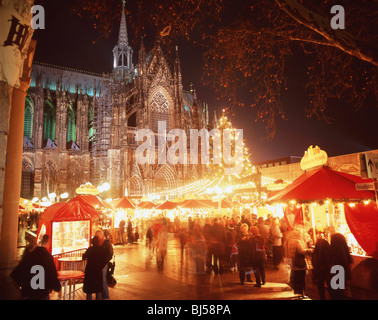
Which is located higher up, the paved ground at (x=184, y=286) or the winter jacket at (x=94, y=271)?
the winter jacket at (x=94, y=271)

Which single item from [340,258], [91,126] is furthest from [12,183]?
[91,126]

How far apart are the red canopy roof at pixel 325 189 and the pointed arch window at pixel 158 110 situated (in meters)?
36.3

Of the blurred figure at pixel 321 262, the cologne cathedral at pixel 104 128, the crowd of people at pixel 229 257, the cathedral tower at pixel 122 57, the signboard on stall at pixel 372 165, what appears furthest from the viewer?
the cathedral tower at pixel 122 57

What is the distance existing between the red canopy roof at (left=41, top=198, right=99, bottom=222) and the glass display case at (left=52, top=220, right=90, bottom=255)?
0.84ft

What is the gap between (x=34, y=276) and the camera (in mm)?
4309

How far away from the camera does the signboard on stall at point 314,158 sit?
25.0 ft

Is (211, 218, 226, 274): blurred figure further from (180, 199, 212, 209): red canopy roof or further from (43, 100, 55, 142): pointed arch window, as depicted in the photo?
A: (43, 100, 55, 142): pointed arch window

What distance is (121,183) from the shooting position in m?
36.4

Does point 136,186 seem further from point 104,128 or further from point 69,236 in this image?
point 69,236

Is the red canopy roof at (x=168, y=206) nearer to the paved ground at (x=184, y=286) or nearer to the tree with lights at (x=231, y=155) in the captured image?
the paved ground at (x=184, y=286)

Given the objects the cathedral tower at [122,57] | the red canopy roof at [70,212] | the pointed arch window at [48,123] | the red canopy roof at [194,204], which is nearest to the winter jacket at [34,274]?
the red canopy roof at [70,212]

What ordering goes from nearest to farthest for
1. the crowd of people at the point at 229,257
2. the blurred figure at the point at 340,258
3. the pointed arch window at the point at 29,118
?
the crowd of people at the point at 229,257 → the blurred figure at the point at 340,258 → the pointed arch window at the point at 29,118

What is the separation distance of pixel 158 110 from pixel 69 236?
35789mm

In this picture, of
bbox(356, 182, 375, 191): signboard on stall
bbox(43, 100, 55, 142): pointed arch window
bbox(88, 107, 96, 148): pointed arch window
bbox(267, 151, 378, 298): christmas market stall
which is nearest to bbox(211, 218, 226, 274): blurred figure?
bbox(267, 151, 378, 298): christmas market stall
